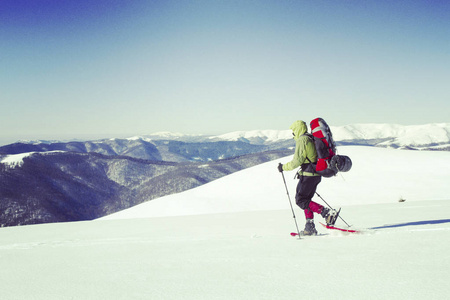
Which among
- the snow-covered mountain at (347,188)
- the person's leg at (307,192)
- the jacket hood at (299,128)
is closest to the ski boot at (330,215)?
the person's leg at (307,192)

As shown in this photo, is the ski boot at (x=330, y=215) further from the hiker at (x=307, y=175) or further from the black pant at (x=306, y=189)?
the black pant at (x=306, y=189)

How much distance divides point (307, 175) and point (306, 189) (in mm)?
322

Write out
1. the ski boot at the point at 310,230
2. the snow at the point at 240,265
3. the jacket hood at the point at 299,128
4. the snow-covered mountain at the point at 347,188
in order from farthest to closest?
the snow-covered mountain at the point at 347,188 < the jacket hood at the point at 299,128 < the ski boot at the point at 310,230 < the snow at the point at 240,265

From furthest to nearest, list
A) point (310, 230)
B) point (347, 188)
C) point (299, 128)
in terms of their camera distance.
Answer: point (347, 188), point (299, 128), point (310, 230)

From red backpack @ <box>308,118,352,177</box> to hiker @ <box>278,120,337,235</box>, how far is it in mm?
117

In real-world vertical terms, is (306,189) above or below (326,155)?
below

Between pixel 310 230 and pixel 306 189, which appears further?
pixel 306 189

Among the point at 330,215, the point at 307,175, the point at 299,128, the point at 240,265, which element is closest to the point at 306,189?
the point at 307,175

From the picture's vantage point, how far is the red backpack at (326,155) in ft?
21.3

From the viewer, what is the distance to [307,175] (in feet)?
22.0

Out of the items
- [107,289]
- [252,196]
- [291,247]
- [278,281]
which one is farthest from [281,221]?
[252,196]

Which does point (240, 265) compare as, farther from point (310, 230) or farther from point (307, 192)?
point (307, 192)

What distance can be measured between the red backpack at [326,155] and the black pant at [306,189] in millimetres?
221

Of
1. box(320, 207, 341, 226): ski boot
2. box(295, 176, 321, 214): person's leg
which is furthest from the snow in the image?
box(295, 176, 321, 214): person's leg
